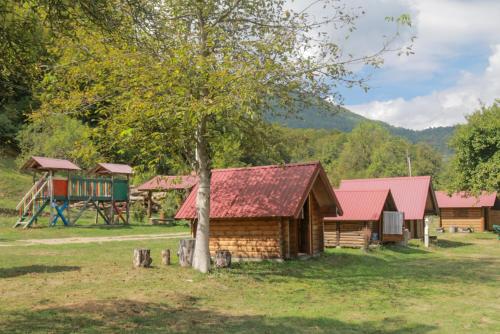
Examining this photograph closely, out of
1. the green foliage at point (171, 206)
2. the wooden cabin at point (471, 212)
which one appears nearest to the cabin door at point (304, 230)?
the green foliage at point (171, 206)

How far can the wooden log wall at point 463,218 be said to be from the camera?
53.9 m

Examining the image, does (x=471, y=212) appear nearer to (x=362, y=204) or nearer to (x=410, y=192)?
(x=410, y=192)

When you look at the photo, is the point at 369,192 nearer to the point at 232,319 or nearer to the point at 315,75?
the point at 315,75

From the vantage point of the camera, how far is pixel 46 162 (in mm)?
30641

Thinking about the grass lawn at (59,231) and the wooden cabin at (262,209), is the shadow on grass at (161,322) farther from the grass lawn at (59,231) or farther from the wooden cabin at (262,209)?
the grass lawn at (59,231)

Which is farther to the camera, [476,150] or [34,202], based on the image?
[476,150]

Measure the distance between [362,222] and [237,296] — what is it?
53.1 ft

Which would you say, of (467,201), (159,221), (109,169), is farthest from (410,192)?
(467,201)

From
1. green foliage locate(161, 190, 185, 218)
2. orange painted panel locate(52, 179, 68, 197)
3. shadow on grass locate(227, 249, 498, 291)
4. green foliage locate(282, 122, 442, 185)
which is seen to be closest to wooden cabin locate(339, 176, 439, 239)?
shadow on grass locate(227, 249, 498, 291)

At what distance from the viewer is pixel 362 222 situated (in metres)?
28.0

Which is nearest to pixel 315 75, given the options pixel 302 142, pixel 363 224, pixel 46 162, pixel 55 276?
pixel 302 142

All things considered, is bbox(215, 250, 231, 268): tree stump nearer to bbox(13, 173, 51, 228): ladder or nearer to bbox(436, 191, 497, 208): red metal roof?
bbox(13, 173, 51, 228): ladder

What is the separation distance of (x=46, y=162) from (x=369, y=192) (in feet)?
62.3

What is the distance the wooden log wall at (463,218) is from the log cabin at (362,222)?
27.9 meters
